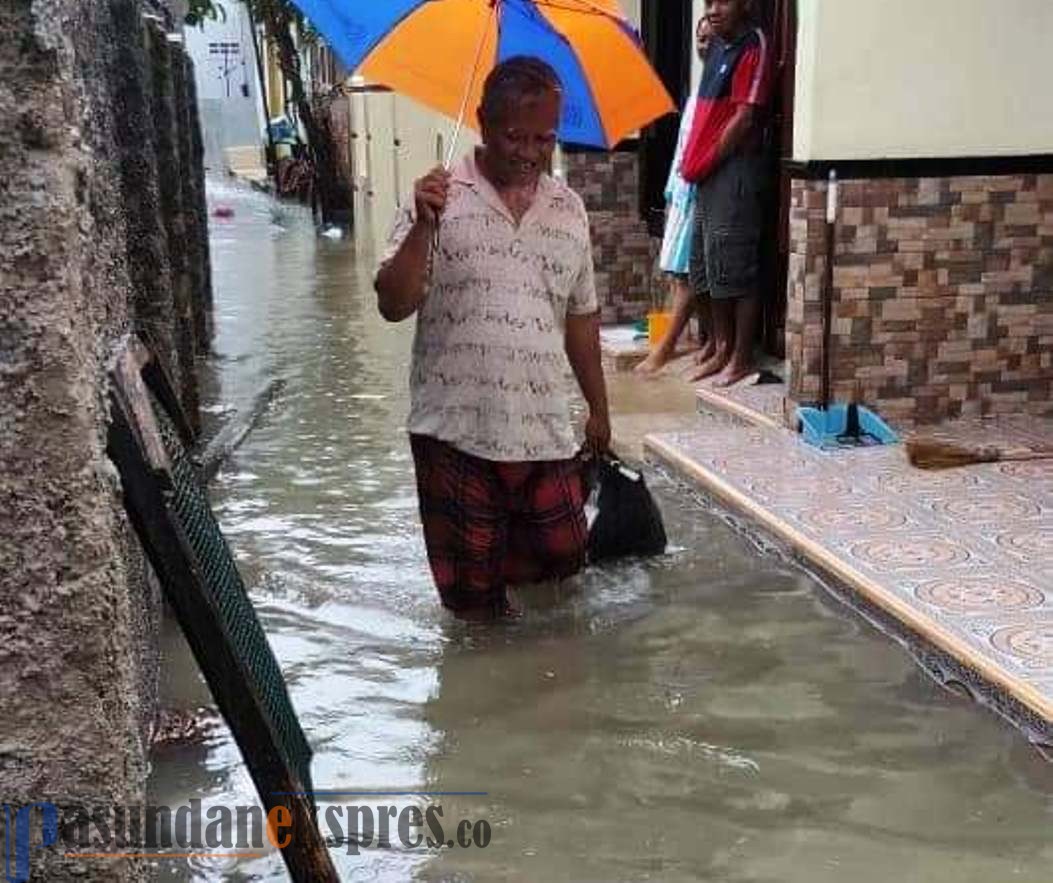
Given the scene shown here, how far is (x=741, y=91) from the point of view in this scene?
6.78 meters

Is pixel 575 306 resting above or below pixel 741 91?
below

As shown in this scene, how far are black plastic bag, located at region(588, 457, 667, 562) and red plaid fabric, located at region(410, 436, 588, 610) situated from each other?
0.39 metres

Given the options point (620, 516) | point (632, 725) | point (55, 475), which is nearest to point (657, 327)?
point (620, 516)

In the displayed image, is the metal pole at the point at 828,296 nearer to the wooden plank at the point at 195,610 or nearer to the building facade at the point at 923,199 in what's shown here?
the building facade at the point at 923,199

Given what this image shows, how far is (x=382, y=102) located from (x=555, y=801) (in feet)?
56.3

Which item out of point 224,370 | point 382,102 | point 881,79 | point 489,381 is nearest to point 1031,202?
point 881,79

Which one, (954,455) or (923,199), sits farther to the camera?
(923,199)

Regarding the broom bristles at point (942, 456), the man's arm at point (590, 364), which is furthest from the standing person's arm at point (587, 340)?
the broom bristles at point (942, 456)

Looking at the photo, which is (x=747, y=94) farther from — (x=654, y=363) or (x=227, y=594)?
(x=227, y=594)

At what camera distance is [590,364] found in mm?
4121

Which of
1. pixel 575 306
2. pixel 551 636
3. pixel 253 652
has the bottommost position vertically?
pixel 551 636

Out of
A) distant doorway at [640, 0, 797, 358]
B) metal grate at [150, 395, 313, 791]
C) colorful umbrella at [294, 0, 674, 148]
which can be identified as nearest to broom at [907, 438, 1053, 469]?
distant doorway at [640, 0, 797, 358]

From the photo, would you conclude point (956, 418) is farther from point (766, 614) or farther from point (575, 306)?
point (575, 306)

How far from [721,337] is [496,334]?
3756 millimetres
